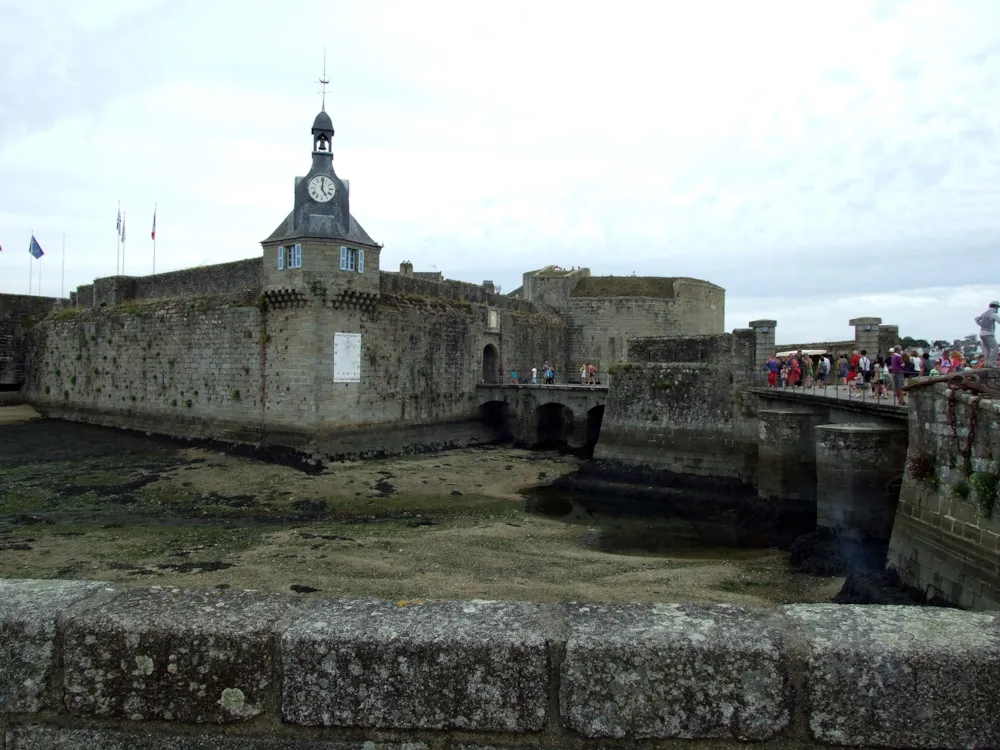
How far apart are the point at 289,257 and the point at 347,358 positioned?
377 cm

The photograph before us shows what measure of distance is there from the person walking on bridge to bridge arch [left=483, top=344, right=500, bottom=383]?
68.3 feet

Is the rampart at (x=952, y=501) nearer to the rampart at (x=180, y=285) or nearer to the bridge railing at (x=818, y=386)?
the bridge railing at (x=818, y=386)

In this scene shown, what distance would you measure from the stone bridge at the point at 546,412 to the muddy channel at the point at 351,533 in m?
3.28

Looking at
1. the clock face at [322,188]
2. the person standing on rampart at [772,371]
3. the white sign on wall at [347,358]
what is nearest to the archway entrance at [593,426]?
the person standing on rampart at [772,371]

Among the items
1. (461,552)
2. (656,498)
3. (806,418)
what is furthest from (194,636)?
(656,498)

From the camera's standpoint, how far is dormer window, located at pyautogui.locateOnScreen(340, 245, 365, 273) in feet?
73.8

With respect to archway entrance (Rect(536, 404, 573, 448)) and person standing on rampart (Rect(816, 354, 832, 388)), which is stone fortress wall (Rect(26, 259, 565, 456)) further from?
person standing on rampart (Rect(816, 354, 832, 388))

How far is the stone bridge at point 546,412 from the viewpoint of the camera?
26578 millimetres

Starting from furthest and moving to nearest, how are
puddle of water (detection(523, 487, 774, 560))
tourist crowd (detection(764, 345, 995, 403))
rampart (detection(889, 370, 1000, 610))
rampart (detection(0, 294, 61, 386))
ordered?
rampart (detection(0, 294, 61, 386)), tourist crowd (detection(764, 345, 995, 403)), puddle of water (detection(523, 487, 774, 560)), rampart (detection(889, 370, 1000, 610))

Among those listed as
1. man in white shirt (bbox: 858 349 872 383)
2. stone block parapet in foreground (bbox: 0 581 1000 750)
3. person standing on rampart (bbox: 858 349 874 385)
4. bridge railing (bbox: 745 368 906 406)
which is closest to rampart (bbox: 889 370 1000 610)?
bridge railing (bbox: 745 368 906 406)

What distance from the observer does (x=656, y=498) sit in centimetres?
1948

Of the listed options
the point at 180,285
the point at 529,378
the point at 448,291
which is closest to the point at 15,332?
the point at 180,285

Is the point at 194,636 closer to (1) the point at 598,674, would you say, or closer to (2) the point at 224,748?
(2) the point at 224,748

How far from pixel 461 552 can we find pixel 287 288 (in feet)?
41.6
